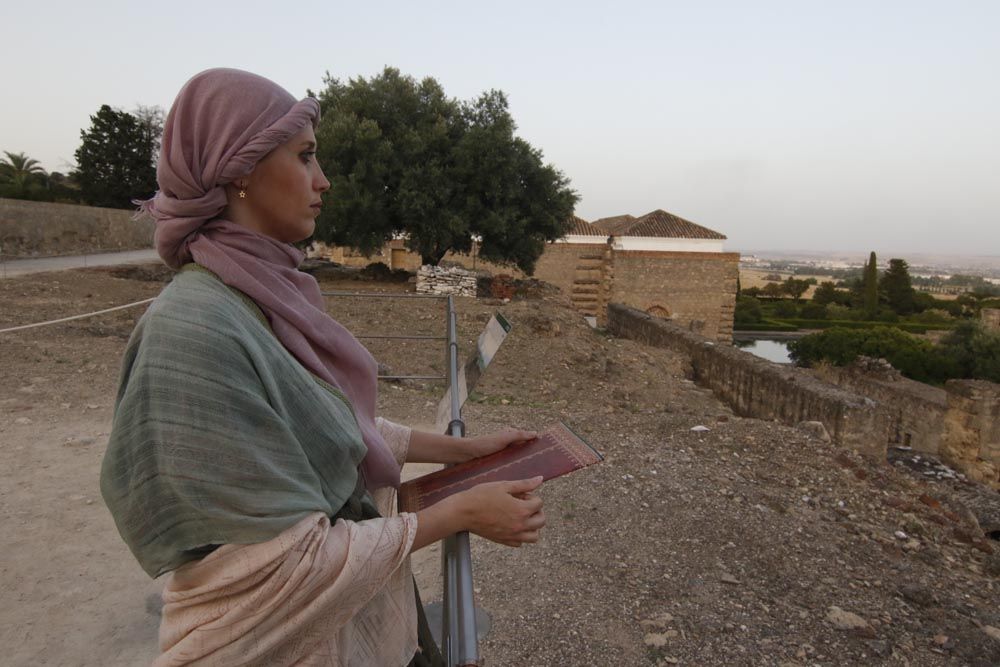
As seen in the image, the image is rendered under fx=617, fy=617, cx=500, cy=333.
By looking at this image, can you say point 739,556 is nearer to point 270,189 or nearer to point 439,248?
point 270,189

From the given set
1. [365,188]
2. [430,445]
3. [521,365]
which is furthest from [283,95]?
[365,188]

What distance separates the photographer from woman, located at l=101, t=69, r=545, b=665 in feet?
2.63

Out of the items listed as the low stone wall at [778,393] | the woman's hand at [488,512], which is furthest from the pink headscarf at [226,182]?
the low stone wall at [778,393]

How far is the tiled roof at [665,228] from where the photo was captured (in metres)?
23.7

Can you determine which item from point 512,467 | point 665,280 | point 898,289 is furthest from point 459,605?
point 898,289

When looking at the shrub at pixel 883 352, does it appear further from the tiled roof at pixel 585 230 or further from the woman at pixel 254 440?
the woman at pixel 254 440

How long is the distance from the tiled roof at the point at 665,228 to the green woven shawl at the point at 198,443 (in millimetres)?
24092

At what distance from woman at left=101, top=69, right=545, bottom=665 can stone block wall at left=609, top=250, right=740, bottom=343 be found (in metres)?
21.3

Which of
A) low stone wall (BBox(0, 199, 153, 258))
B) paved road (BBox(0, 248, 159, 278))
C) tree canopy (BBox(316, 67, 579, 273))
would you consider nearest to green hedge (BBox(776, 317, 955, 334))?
tree canopy (BBox(316, 67, 579, 273))

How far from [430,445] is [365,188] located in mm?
12816

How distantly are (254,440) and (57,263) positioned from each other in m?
16.0

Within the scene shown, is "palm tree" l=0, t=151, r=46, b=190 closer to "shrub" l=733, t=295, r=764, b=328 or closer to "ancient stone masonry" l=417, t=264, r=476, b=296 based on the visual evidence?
"ancient stone masonry" l=417, t=264, r=476, b=296

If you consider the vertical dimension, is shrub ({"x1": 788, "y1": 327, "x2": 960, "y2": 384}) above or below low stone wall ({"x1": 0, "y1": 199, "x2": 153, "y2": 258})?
below

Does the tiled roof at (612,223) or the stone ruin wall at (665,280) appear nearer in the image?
the stone ruin wall at (665,280)
